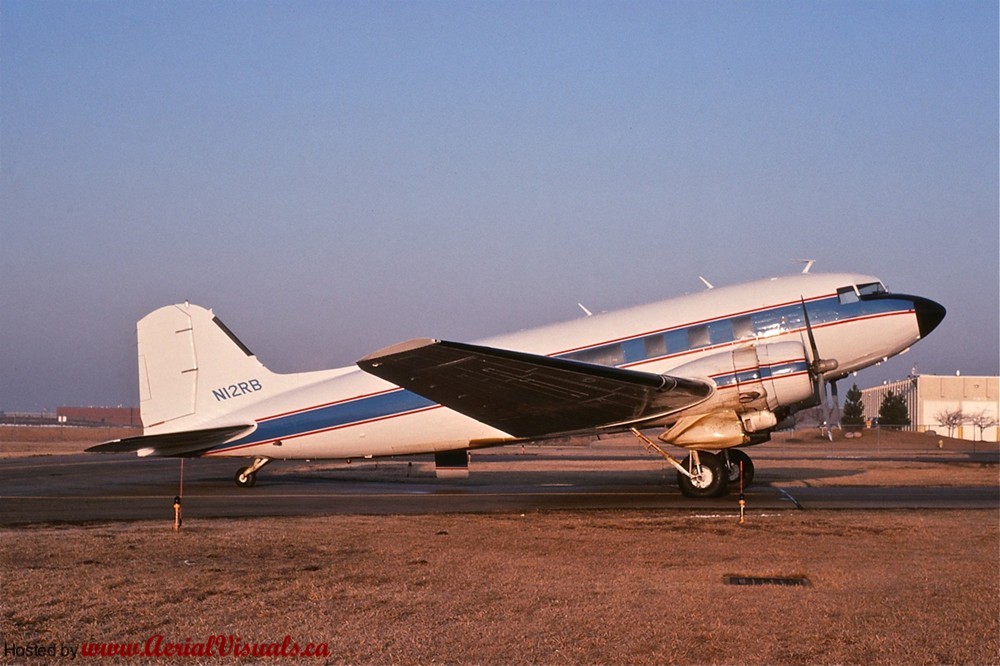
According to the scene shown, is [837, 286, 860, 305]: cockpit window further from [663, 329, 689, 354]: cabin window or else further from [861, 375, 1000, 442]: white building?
[861, 375, 1000, 442]: white building

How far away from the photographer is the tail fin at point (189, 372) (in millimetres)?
22812

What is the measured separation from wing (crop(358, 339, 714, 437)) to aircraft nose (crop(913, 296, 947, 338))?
538 cm

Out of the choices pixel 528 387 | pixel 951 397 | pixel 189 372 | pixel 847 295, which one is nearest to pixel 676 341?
pixel 847 295

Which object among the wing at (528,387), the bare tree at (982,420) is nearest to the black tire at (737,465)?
the wing at (528,387)

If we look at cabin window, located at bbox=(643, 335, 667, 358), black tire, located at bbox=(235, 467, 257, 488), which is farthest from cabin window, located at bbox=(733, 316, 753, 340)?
black tire, located at bbox=(235, 467, 257, 488)

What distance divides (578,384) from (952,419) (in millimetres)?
85737

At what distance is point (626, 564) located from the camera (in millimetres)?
11664

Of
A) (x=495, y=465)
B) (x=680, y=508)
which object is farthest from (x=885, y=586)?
(x=495, y=465)

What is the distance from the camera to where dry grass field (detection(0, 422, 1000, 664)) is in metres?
7.54

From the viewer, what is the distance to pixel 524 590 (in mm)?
9867

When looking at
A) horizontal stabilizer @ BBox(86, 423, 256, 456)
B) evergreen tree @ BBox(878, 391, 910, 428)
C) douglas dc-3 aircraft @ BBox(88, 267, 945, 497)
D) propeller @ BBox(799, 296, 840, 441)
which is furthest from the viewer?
evergreen tree @ BBox(878, 391, 910, 428)

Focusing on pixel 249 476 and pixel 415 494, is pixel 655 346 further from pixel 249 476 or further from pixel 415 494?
pixel 249 476

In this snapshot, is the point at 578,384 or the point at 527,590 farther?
the point at 578,384

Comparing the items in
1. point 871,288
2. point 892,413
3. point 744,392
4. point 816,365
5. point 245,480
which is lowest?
point 892,413
